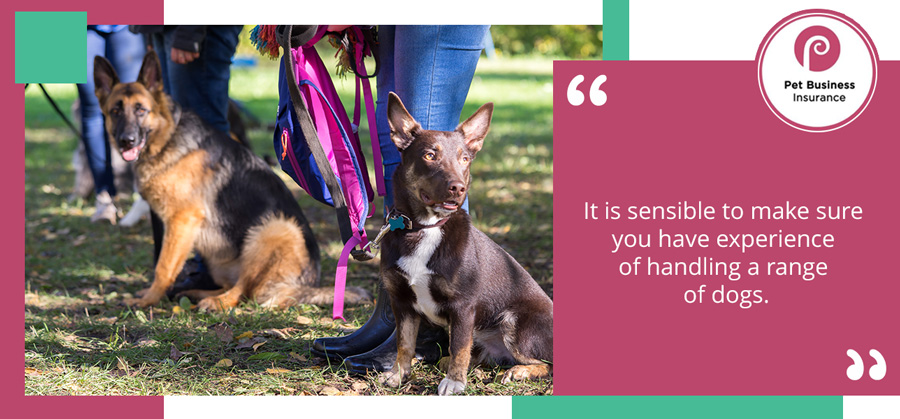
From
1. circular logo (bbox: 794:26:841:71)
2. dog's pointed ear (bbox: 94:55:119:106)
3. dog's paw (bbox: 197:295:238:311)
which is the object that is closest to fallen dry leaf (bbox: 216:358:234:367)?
dog's paw (bbox: 197:295:238:311)

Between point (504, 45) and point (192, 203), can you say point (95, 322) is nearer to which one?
point (192, 203)

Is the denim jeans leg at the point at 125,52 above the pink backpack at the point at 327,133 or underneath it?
above

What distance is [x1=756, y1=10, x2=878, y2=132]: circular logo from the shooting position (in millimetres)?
3148

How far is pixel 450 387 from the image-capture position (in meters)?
3.18

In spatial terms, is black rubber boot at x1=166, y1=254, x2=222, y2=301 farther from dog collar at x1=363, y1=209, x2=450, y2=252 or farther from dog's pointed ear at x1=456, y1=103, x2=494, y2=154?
dog's pointed ear at x1=456, y1=103, x2=494, y2=154

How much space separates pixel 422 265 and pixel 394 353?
56 centimetres

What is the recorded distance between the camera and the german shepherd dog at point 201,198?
15.6 feet

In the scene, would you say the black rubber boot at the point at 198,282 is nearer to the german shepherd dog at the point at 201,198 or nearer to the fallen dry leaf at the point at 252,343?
the german shepherd dog at the point at 201,198

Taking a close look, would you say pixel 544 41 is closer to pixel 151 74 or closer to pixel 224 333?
pixel 151 74

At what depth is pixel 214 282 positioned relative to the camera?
201 inches

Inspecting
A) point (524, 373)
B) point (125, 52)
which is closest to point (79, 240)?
point (125, 52)

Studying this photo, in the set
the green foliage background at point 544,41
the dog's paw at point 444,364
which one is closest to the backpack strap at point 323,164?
the dog's paw at point 444,364

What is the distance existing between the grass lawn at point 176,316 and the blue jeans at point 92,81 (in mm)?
559

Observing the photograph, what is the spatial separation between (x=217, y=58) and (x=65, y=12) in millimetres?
1700
